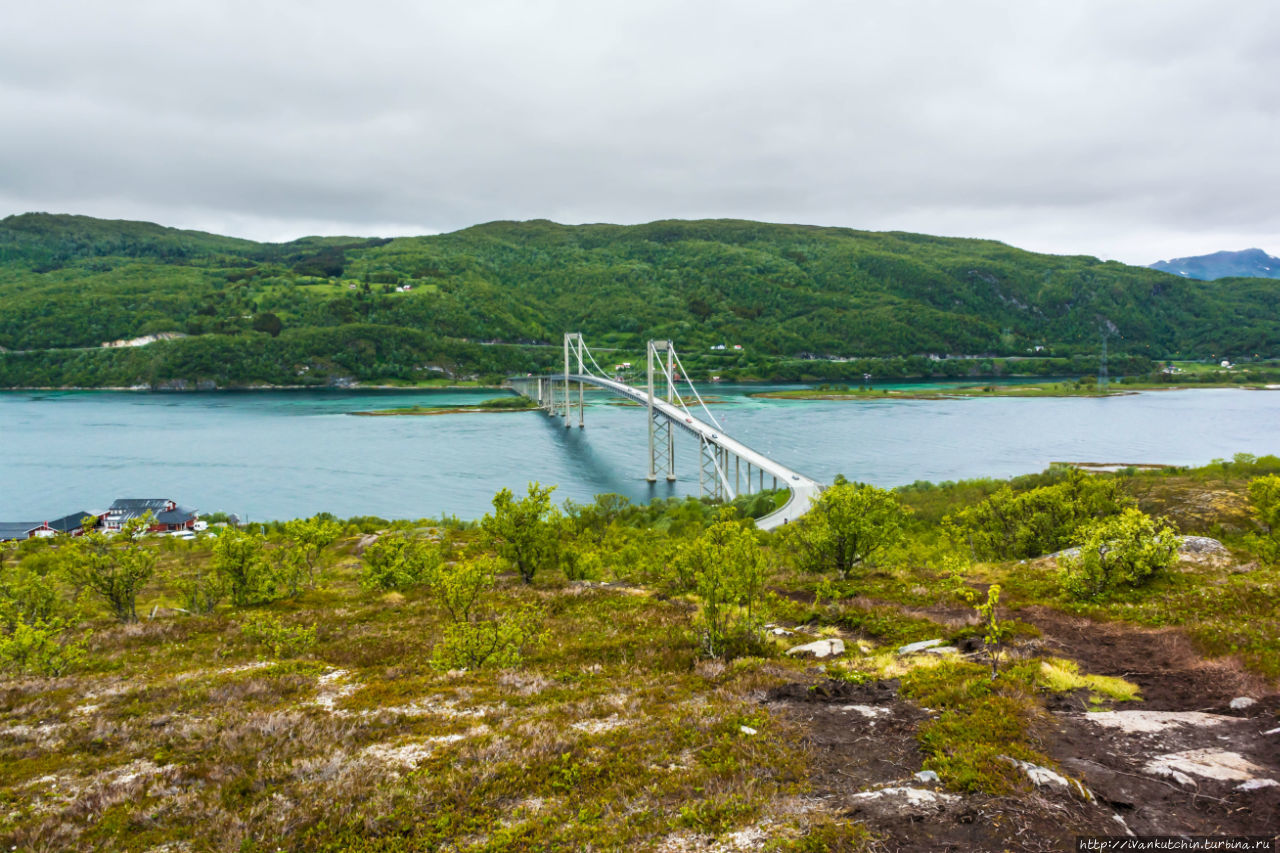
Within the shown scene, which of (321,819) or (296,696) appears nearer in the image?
(321,819)

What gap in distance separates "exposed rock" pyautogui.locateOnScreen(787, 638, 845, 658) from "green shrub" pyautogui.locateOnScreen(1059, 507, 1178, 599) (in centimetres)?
591

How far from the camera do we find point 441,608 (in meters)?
17.9

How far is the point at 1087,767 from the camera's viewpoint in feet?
21.3

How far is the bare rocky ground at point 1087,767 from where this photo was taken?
5594 millimetres

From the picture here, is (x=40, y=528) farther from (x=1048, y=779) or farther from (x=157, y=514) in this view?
(x=1048, y=779)

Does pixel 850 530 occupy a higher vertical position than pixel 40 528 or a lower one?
higher

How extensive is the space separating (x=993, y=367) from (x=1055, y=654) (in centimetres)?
18963

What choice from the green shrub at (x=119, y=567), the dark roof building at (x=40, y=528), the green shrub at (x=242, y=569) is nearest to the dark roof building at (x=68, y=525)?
the dark roof building at (x=40, y=528)

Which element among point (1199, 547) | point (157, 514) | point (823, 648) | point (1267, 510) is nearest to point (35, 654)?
point (823, 648)

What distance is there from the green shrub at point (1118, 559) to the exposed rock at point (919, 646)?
15.7 ft

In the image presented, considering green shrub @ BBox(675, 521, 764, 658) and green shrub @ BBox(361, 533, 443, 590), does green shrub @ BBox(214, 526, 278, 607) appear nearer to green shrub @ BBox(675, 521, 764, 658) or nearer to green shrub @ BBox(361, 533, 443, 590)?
green shrub @ BBox(361, 533, 443, 590)

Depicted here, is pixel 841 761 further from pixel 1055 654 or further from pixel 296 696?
pixel 296 696

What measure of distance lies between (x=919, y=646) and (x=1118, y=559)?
6.04 m

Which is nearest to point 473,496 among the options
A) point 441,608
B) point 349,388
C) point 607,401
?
point 441,608
